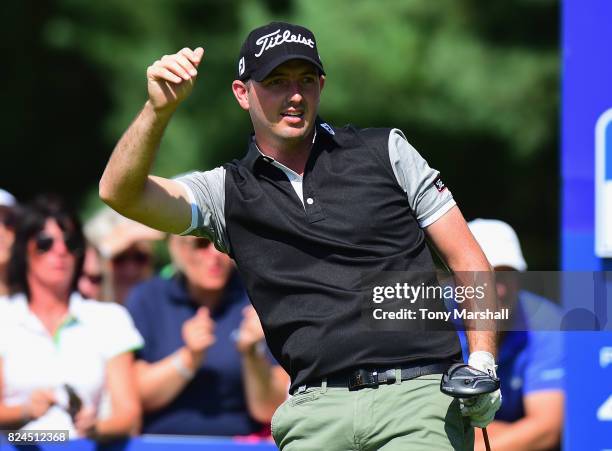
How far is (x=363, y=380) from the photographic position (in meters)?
3.47

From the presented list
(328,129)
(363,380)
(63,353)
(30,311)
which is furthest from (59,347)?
(363,380)

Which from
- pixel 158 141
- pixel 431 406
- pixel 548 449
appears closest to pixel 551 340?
pixel 548 449

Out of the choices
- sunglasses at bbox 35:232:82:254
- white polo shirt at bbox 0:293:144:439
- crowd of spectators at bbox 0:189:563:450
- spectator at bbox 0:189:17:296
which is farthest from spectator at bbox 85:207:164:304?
white polo shirt at bbox 0:293:144:439

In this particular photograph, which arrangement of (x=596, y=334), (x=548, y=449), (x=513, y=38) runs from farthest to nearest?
1. (x=513, y=38)
2. (x=548, y=449)
3. (x=596, y=334)

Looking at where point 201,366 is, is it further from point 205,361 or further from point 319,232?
point 319,232

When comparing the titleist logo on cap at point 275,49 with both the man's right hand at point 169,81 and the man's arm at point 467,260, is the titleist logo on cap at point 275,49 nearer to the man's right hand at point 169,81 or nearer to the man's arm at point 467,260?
the man's right hand at point 169,81

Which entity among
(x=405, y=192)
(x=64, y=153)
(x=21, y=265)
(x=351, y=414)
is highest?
(x=64, y=153)

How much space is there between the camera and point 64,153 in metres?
14.9

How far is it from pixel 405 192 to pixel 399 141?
0.56 ft

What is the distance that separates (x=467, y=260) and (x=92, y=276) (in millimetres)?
3236

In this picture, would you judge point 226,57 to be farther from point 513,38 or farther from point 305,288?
point 305,288

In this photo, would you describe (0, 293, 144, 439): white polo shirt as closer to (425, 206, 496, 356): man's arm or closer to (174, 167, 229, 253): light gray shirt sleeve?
(174, 167, 229, 253): light gray shirt sleeve

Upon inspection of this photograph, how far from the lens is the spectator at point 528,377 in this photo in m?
4.90

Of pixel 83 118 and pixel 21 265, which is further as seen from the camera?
pixel 83 118
